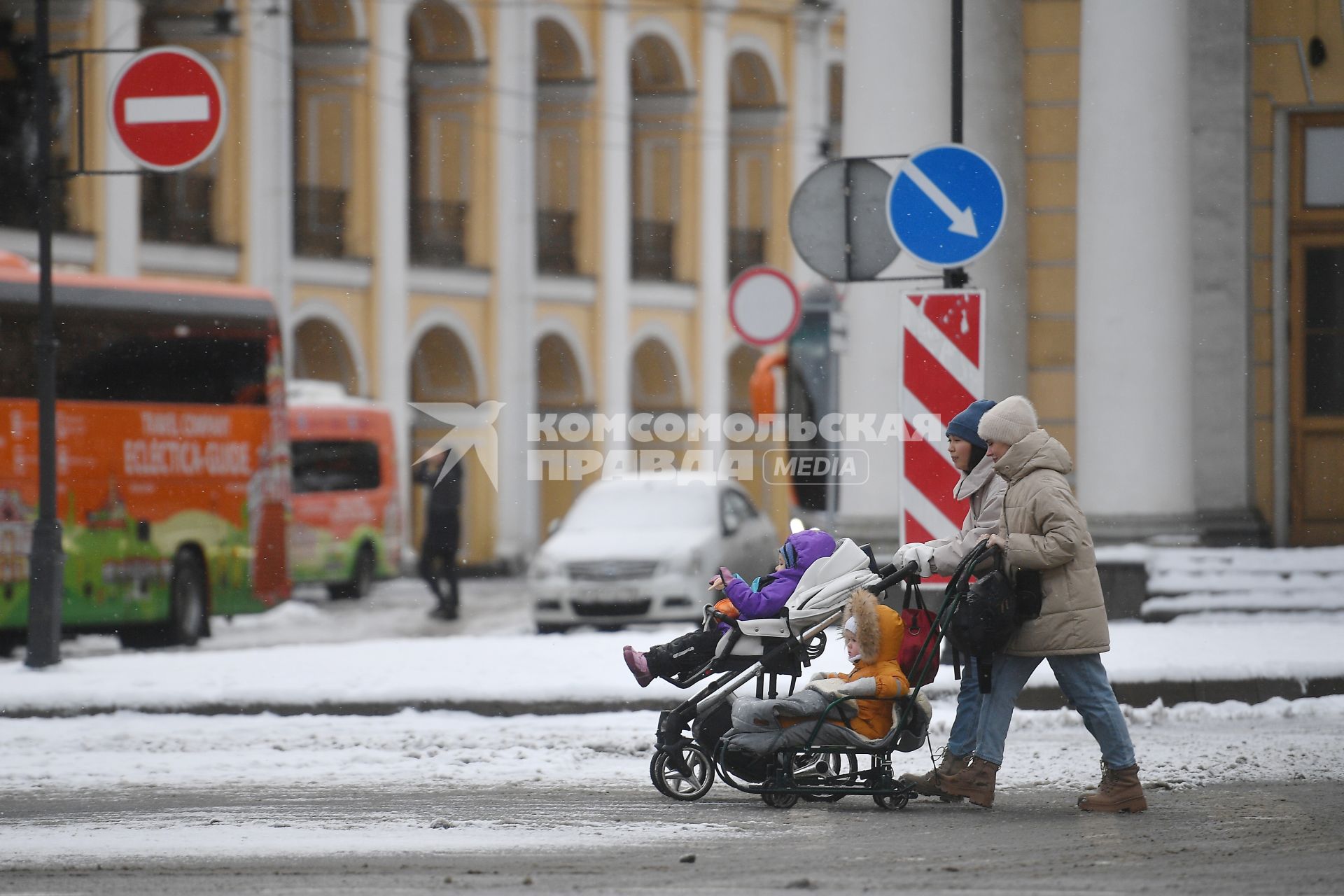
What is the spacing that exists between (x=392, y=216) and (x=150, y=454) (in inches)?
638

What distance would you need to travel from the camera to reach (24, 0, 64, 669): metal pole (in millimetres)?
14930

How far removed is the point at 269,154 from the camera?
33875 mm

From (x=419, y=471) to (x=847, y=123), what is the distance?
2090 centimetres

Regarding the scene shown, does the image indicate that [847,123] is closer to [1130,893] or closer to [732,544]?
[732,544]

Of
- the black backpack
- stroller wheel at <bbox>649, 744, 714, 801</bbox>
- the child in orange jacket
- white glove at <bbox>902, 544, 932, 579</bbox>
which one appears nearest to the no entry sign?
stroller wheel at <bbox>649, 744, 714, 801</bbox>

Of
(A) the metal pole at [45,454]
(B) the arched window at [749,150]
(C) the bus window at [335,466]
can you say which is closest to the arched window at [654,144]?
(B) the arched window at [749,150]

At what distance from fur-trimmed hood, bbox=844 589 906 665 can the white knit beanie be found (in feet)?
2.60

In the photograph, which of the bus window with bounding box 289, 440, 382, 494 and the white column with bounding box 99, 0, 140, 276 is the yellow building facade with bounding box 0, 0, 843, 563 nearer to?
the white column with bounding box 99, 0, 140, 276

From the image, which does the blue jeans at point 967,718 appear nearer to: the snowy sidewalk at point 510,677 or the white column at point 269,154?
the snowy sidewalk at point 510,677

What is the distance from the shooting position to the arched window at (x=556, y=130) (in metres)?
40.8

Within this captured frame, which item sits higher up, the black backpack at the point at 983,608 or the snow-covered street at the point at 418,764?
the black backpack at the point at 983,608

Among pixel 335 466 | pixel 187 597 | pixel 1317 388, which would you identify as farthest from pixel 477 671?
pixel 335 466

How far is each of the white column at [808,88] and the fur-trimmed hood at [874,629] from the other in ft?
122

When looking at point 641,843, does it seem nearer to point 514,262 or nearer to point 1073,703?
point 1073,703
